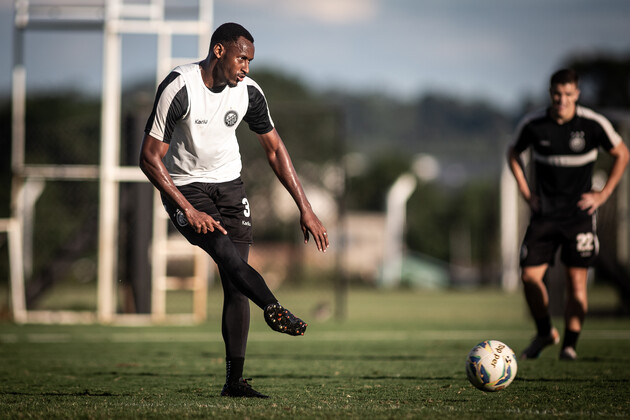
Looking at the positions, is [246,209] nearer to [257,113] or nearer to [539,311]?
[257,113]

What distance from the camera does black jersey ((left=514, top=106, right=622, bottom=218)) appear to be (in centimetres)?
760

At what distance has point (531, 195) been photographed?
7.75 m

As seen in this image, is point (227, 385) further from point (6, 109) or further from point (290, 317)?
point (6, 109)

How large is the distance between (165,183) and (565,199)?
4.10 metres

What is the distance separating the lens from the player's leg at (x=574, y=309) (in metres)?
7.76

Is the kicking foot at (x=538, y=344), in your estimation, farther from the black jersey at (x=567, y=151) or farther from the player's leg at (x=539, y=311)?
the black jersey at (x=567, y=151)

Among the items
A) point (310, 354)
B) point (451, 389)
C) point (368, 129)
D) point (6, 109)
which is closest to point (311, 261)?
point (310, 354)

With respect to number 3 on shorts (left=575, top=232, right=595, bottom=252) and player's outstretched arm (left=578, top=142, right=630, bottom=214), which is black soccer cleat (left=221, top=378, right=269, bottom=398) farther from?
player's outstretched arm (left=578, top=142, right=630, bottom=214)

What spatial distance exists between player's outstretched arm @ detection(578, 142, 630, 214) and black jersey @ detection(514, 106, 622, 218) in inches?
2.6

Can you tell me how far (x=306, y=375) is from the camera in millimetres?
6816

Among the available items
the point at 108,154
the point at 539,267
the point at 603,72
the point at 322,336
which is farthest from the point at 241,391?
the point at 603,72

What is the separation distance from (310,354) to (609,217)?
844 centimetres

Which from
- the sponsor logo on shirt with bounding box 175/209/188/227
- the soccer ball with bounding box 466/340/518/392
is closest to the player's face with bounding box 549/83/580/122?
the soccer ball with bounding box 466/340/518/392

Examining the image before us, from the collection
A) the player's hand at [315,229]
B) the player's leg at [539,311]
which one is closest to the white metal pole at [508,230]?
the player's leg at [539,311]
